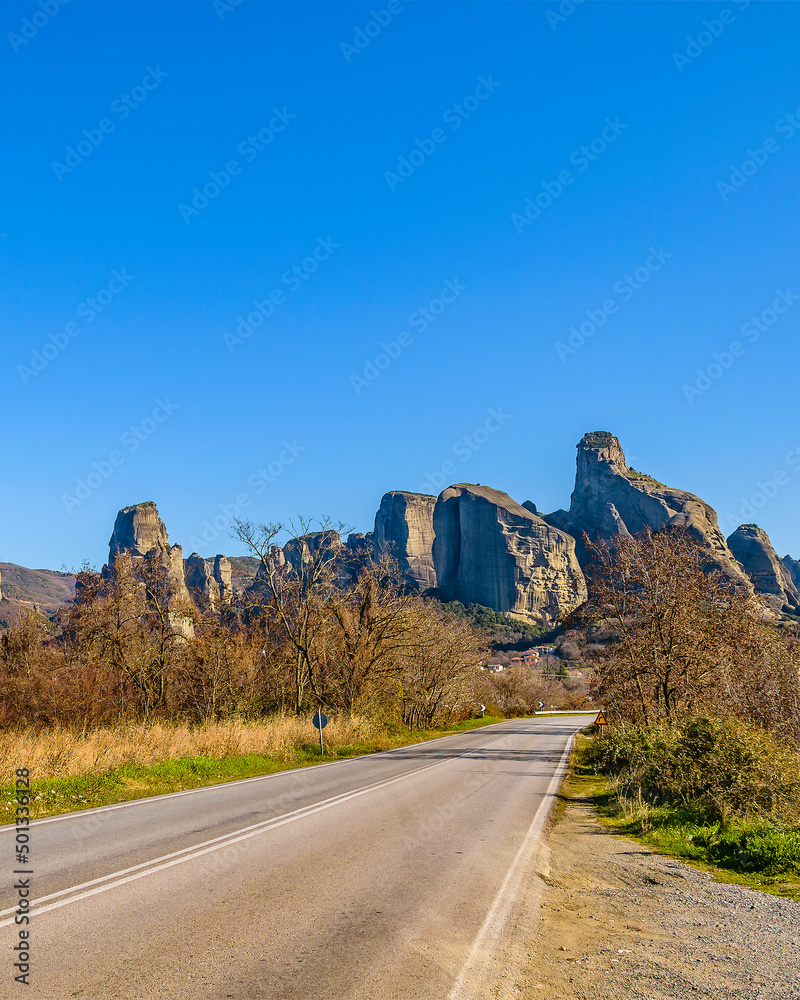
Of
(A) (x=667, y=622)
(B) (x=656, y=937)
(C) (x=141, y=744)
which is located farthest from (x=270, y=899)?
(A) (x=667, y=622)

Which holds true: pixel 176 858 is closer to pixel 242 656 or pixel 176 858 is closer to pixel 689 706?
pixel 689 706

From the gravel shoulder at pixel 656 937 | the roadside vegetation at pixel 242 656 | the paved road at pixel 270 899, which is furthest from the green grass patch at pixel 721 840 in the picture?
the roadside vegetation at pixel 242 656

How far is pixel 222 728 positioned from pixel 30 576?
197927 millimetres

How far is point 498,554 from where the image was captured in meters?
167

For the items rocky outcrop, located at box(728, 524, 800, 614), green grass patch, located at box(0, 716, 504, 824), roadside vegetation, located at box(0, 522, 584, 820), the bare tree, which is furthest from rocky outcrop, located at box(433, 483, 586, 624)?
green grass patch, located at box(0, 716, 504, 824)

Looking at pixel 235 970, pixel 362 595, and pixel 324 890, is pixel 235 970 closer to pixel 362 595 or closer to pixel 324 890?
pixel 324 890

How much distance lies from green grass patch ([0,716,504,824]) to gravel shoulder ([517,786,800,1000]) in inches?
323

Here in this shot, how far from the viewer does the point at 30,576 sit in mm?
191750

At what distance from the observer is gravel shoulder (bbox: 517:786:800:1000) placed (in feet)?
14.7

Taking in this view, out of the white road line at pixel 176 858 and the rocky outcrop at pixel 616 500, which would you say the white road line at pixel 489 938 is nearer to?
the white road line at pixel 176 858

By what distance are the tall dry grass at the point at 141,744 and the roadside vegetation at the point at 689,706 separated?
1004cm

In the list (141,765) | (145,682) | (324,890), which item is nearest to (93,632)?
(145,682)

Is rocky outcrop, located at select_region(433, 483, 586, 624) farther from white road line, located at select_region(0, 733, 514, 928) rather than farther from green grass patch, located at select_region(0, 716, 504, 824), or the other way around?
white road line, located at select_region(0, 733, 514, 928)

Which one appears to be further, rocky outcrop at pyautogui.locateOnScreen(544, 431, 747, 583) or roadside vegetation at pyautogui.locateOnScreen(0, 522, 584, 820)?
rocky outcrop at pyautogui.locateOnScreen(544, 431, 747, 583)
